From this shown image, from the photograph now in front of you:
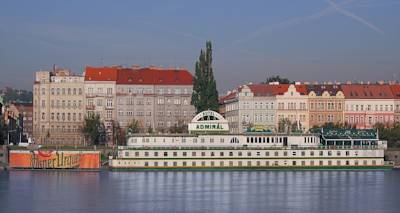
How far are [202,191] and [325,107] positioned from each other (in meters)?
67.6

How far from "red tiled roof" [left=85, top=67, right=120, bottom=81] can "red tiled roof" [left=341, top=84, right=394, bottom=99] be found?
36548 mm

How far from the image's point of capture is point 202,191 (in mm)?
79375

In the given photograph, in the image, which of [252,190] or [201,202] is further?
[252,190]

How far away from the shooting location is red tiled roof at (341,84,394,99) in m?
143

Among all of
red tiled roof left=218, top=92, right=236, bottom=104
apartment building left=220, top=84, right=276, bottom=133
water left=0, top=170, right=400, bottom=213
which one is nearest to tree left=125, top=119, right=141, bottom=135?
apartment building left=220, top=84, right=276, bottom=133

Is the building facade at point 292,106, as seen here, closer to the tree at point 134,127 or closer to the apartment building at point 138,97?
the apartment building at point 138,97

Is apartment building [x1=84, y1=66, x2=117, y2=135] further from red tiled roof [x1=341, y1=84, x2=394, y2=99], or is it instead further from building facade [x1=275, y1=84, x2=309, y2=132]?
red tiled roof [x1=341, y1=84, x2=394, y2=99]

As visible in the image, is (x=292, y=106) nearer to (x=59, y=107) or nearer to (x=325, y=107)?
(x=325, y=107)

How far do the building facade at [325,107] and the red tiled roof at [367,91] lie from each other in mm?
1639

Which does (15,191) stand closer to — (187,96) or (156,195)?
(156,195)

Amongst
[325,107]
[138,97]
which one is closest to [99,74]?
[138,97]

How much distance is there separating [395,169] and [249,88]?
3736cm

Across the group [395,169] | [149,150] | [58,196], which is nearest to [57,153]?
[149,150]

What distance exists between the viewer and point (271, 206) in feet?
225
